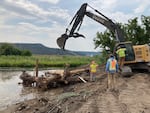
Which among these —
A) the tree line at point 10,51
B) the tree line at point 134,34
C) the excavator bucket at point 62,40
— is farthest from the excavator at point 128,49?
the tree line at point 10,51

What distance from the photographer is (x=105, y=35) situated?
165 feet

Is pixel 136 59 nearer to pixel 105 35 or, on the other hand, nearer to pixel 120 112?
pixel 120 112

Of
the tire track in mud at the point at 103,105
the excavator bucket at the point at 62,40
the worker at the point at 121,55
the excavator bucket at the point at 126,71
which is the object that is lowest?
the tire track in mud at the point at 103,105

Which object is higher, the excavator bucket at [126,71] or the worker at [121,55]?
the worker at [121,55]

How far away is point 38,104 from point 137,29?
3598 cm

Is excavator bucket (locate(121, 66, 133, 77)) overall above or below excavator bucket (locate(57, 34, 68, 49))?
below

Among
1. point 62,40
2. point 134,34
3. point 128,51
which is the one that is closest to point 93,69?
point 128,51

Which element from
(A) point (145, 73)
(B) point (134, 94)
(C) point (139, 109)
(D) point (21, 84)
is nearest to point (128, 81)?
(A) point (145, 73)

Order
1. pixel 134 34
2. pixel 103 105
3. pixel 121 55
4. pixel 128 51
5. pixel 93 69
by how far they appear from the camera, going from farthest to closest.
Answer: pixel 134 34 < pixel 128 51 < pixel 93 69 < pixel 121 55 < pixel 103 105

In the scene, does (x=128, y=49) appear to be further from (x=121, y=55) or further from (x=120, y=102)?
(x=120, y=102)

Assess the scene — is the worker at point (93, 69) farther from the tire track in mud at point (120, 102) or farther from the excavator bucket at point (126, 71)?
the tire track in mud at point (120, 102)

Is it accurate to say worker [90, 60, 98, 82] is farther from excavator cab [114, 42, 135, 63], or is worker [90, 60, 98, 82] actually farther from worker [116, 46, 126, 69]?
excavator cab [114, 42, 135, 63]

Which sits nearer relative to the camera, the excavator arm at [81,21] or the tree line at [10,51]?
the excavator arm at [81,21]

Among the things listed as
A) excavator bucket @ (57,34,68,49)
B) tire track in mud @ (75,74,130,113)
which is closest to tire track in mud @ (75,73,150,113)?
tire track in mud @ (75,74,130,113)
